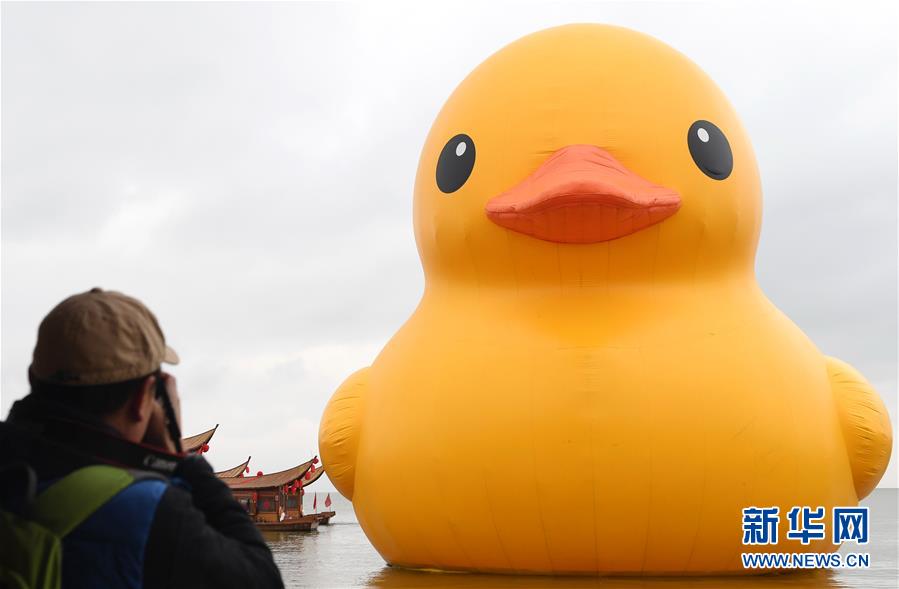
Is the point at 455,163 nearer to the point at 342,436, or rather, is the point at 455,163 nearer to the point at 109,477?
the point at 342,436

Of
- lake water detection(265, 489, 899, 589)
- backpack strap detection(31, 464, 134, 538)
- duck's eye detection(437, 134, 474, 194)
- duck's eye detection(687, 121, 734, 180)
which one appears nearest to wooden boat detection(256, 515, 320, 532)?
lake water detection(265, 489, 899, 589)

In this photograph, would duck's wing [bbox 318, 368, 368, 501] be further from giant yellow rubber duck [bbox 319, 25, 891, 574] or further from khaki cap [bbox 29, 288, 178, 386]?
khaki cap [bbox 29, 288, 178, 386]

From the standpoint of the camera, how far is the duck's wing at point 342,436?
262 inches

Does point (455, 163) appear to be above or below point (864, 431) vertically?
above

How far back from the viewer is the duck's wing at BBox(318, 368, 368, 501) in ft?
21.8

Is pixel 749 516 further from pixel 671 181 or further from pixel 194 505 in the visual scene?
pixel 194 505

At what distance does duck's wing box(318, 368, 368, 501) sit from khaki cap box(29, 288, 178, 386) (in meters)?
5.18

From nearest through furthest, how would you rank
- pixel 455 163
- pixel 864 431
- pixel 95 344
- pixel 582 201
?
pixel 95 344, pixel 582 201, pixel 864 431, pixel 455 163

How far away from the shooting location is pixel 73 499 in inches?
54.2

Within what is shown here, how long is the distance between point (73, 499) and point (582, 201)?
4614 millimetres

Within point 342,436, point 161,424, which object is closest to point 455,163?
point 342,436

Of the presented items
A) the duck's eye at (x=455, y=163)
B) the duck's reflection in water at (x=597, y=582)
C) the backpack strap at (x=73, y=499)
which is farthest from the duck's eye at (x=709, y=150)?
the backpack strap at (x=73, y=499)

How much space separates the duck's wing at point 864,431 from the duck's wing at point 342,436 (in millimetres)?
3160

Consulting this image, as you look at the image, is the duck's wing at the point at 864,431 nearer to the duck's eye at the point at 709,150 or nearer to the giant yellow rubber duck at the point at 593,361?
the giant yellow rubber duck at the point at 593,361
